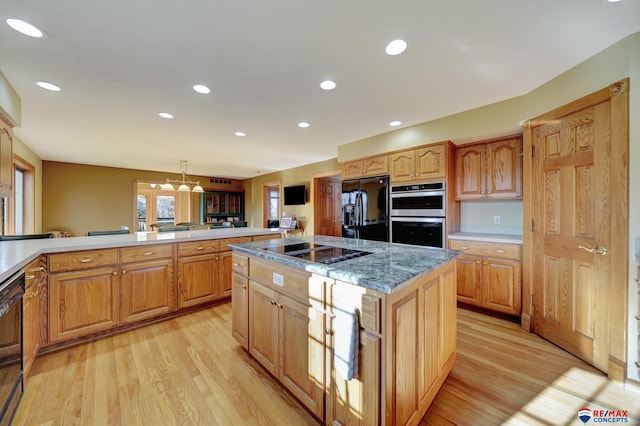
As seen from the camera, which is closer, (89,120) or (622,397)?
(622,397)

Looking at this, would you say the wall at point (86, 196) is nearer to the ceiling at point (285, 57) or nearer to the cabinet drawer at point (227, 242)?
the ceiling at point (285, 57)

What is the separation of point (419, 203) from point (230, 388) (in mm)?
2955

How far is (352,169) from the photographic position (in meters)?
4.36

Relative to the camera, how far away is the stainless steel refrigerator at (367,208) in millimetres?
3799

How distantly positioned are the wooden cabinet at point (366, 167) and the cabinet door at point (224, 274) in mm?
2423

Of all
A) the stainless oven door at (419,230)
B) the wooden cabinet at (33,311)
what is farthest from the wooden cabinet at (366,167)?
the wooden cabinet at (33,311)

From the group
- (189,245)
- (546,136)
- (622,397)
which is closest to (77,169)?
(189,245)

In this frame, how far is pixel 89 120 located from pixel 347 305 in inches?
161

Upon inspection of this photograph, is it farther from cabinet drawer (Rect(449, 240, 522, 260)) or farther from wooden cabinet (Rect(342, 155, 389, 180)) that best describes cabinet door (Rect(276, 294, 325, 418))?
wooden cabinet (Rect(342, 155, 389, 180))

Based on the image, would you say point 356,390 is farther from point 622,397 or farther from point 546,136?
point 546,136

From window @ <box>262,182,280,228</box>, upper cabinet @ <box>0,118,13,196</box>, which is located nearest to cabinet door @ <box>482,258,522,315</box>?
upper cabinet @ <box>0,118,13,196</box>

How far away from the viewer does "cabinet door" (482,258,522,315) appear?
266 centimetres

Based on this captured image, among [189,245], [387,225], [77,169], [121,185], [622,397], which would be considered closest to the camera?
[622,397]

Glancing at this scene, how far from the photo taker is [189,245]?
9.50 ft
